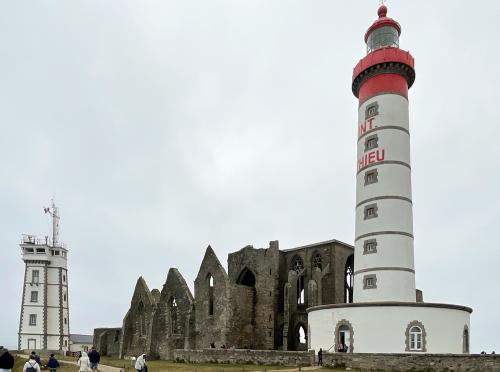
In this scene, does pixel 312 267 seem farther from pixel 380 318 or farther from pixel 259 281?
pixel 380 318

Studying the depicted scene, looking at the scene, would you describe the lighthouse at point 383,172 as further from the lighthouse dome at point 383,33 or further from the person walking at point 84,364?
the person walking at point 84,364

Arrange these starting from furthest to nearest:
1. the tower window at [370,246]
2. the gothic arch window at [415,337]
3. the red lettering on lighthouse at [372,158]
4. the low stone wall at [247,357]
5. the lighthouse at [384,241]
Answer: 1. the red lettering on lighthouse at [372,158]
2. the tower window at [370,246]
3. the low stone wall at [247,357]
4. the lighthouse at [384,241]
5. the gothic arch window at [415,337]

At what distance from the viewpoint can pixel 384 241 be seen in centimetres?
2878

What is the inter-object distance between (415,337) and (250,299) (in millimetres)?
18307

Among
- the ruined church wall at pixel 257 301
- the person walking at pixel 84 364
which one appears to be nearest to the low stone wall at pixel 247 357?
the ruined church wall at pixel 257 301

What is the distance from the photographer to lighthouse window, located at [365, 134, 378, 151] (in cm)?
3079

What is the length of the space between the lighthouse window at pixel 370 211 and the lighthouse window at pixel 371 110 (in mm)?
5802

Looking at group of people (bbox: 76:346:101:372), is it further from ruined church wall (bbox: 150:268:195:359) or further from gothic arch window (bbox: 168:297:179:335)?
gothic arch window (bbox: 168:297:179:335)

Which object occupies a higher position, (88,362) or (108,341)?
(88,362)

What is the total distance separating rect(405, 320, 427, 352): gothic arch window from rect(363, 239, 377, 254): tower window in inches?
188

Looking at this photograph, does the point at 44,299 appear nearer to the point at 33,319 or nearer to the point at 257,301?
the point at 33,319

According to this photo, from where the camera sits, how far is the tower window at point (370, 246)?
95.1 feet

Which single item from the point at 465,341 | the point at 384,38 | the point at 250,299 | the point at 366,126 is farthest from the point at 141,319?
the point at 384,38

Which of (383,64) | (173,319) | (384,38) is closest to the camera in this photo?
(383,64)
